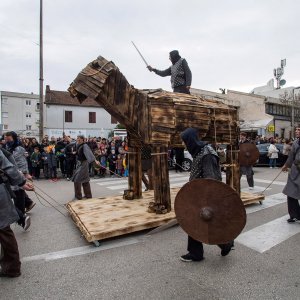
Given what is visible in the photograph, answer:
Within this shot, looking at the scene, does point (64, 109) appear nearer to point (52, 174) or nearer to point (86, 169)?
point (52, 174)

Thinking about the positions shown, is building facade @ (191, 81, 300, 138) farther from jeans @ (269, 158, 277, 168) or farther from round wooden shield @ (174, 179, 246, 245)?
round wooden shield @ (174, 179, 246, 245)

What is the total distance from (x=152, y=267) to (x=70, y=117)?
136 feet

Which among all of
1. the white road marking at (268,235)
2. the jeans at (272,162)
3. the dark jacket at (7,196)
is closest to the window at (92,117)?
the jeans at (272,162)

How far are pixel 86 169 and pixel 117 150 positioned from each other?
6328mm

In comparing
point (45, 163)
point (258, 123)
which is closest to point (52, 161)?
point (45, 163)

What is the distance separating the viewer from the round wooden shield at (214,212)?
337cm

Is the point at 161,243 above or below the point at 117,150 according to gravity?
below

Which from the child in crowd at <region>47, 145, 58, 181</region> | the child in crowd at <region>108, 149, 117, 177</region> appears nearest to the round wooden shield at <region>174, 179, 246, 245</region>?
the child in crowd at <region>47, 145, 58, 181</region>

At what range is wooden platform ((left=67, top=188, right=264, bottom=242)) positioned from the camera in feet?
15.1

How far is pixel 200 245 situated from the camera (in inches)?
152

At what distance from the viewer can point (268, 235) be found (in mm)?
4871

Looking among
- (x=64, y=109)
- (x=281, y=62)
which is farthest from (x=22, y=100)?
(x=281, y=62)

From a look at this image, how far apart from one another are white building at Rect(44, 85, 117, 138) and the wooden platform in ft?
111

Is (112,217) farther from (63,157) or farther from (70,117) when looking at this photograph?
(70,117)
